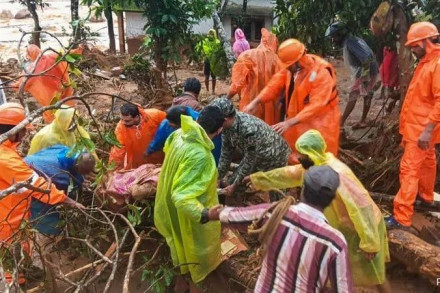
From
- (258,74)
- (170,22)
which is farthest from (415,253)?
(170,22)

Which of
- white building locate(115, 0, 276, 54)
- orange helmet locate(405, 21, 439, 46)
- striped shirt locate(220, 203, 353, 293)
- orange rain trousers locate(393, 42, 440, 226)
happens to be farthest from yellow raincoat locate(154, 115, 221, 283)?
white building locate(115, 0, 276, 54)

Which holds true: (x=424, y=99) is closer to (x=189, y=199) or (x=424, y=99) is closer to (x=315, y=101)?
(x=315, y=101)

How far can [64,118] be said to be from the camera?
4266 mm

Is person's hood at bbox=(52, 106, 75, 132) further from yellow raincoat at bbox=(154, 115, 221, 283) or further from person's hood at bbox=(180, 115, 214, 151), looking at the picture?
person's hood at bbox=(180, 115, 214, 151)

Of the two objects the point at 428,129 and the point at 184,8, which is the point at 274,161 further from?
the point at 184,8

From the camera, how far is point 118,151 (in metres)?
→ 4.45

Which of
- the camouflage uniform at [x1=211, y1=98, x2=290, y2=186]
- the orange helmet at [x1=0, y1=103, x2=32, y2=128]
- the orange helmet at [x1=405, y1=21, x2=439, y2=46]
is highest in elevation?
the orange helmet at [x1=405, y1=21, x2=439, y2=46]

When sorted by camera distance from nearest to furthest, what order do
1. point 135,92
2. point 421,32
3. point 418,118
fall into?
1. point 421,32
2. point 418,118
3. point 135,92

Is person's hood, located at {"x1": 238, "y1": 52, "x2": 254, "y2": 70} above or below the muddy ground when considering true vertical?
above

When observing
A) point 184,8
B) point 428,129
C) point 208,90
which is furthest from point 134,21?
point 428,129

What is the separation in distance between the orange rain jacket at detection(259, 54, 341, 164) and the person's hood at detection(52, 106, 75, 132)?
205 cm

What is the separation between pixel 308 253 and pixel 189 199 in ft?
3.30

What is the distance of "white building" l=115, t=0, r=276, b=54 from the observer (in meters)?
14.6

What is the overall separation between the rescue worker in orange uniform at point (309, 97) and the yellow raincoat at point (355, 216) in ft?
3.62
